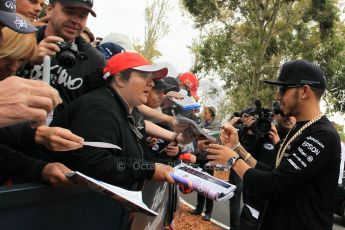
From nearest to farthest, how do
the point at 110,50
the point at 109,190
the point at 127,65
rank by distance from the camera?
1. the point at 109,190
2. the point at 127,65
3. the point at 110,50

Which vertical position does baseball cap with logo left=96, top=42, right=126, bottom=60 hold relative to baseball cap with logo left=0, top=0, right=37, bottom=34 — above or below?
below

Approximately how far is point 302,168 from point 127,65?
1302 millimetres

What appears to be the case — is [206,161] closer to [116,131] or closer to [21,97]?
[116,131]

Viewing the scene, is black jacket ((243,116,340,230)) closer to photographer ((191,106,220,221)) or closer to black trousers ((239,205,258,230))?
black trousers ((239,205,258,230))

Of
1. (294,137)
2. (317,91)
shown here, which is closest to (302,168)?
(294,137)

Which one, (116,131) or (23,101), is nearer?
(23,101)

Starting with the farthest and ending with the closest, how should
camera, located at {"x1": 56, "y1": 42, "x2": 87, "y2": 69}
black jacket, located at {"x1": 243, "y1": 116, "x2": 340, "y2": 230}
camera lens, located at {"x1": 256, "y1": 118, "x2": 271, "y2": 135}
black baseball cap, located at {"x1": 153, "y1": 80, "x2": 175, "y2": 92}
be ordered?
camera lens, located at {"x1": 256, "y1": 118, "x2": 271, "y2": 135} → black baseball cap, located at {"x1": 153, "y1": 80, "x2": 175, "y2": 92} → black jacket, located at {"x1": 243, "y1": 116, "x2": 340, "y2": 230} → camera, located at {"x1": 56, "y1": 42, "x2": 87, "y2": 69}

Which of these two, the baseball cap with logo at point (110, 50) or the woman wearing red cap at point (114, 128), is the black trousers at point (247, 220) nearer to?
the woman wearing red cap at point (114, 128)

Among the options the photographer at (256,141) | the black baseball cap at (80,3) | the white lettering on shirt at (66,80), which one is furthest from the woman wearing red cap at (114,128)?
the photographer at (256,141)

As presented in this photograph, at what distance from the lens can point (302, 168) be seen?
108 inches

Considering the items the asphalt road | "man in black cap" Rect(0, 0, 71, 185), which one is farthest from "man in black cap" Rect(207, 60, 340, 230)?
the asphalt road

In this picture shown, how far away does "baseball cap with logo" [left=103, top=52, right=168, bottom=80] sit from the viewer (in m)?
2.87

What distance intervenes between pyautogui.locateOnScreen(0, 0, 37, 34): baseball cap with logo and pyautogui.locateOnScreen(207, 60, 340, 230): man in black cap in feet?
6.08

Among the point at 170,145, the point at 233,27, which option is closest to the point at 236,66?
the point at 233,27
